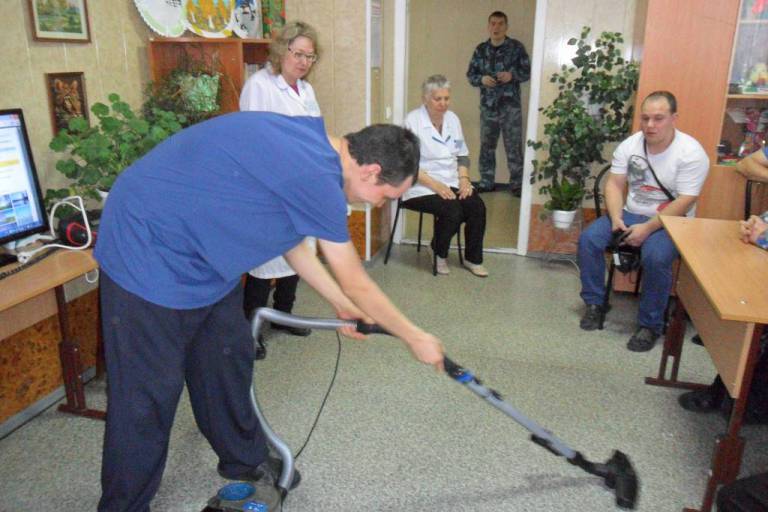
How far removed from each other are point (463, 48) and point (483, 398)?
4775 mm

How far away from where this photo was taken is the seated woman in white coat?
155 inches

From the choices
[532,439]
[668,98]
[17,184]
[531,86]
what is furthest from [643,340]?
[17,184]

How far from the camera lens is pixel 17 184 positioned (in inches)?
85.2

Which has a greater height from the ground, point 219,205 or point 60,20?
point 60,20

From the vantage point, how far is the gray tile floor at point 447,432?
78.7 inches

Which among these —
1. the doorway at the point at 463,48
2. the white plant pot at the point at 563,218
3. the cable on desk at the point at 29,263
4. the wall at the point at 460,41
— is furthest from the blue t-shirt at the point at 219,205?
the wall at the point at 460,41

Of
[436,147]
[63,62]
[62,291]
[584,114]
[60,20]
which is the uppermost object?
[60,20]

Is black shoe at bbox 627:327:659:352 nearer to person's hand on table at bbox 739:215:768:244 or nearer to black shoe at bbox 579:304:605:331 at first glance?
black shoe at bbox 579:304:605:331

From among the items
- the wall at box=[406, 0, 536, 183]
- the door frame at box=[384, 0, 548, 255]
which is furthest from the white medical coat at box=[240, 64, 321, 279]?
the wall at box=[406, 0, 536, 183]

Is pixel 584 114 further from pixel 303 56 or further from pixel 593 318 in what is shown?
pixel 303 56

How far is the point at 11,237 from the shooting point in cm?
214

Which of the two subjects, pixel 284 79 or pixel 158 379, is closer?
pixel 158 379

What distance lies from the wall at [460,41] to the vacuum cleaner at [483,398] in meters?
4.39

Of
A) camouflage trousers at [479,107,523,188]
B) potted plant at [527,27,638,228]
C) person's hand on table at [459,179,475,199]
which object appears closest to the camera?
potted plant at [527,27,638,228]
